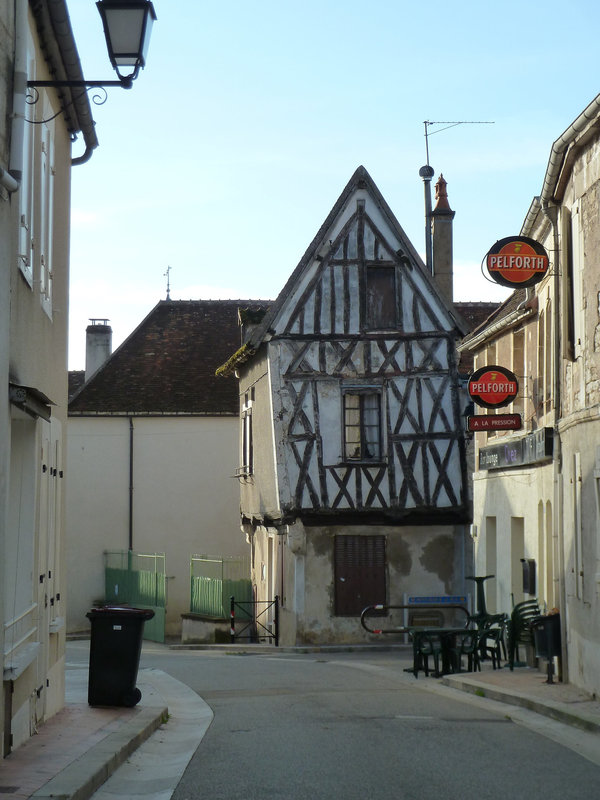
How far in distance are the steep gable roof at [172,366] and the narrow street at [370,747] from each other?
62.5ft

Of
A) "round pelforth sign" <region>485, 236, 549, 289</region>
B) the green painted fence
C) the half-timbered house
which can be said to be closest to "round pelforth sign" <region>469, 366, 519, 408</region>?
"round pelforth sign" <region>485, 236, 549, 289</region>

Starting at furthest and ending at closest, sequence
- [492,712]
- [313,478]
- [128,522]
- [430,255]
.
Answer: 1. [128,522]
2. [430,255]
3. [313,478]
4. [492,712]

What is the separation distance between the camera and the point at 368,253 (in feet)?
82.8

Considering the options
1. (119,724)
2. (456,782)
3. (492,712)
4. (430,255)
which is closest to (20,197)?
(119,724)

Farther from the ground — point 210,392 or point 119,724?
point 210,392

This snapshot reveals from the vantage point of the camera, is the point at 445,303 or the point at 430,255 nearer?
the point at 445,303

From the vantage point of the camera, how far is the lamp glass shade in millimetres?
8039

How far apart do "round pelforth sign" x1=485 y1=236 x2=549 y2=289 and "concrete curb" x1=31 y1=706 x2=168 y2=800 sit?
7.40 m

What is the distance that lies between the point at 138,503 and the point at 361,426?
1151cm

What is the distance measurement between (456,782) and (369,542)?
16663 millimetres

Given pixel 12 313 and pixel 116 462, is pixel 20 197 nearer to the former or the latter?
pixel 12 313

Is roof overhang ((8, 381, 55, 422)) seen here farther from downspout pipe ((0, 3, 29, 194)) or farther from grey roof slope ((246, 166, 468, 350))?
grey roof slope ((246, 166, 468, 350))

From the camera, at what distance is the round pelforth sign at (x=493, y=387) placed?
18031mm

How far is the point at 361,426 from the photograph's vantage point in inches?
986
